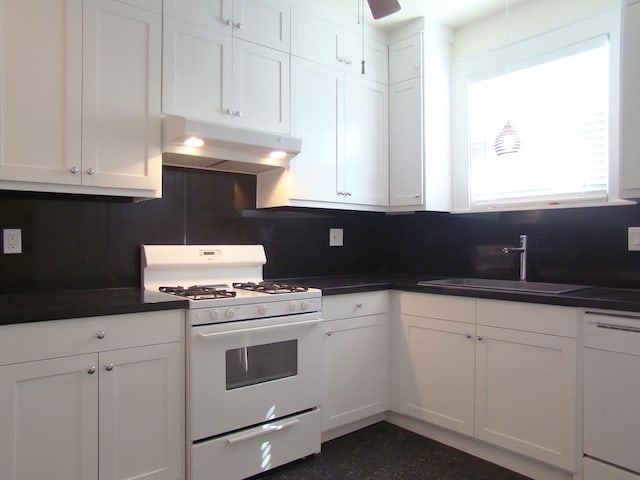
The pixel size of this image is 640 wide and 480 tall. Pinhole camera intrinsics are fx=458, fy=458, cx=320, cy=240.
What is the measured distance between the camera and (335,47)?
2801 millimetres

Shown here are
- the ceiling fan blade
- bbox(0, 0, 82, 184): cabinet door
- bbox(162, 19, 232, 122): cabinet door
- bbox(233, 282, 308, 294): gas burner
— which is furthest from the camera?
bbox(233, 282, 308, 294): gas burner

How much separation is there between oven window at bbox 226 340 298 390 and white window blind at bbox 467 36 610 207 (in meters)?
1.58

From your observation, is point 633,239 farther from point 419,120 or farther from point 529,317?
point 419,120

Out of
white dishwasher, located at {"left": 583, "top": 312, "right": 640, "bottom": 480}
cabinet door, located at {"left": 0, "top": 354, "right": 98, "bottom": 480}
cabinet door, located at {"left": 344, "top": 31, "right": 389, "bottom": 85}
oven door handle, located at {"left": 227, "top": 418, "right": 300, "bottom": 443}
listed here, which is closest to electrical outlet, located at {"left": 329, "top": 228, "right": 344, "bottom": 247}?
cabinet door, located at {"left": 344, "top": 31, "right": 389, "bottom": 85}

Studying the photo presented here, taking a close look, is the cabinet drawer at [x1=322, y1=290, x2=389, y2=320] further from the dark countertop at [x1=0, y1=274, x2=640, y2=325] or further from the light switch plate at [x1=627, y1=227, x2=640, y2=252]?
the light switch plate at [x1=627, y1=227, x2=640, y2=252]

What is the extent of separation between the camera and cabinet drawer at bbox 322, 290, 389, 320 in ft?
8.07

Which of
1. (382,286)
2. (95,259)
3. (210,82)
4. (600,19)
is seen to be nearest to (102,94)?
(210,82)

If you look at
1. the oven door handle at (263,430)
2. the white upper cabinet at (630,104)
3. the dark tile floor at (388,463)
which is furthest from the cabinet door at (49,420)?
the white upper cabinet at (630,104)

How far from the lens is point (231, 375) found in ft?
6.79

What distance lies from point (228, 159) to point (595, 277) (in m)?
2.02

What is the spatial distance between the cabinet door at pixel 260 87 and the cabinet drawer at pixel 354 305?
99 cm

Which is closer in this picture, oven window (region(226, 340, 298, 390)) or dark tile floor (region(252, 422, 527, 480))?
oven window (region(226, 340, 298, 390))

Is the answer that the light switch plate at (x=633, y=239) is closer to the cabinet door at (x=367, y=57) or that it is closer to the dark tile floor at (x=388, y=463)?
the dark tile floor at (x=388, y=463)

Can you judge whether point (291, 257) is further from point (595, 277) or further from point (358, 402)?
point (595, 277)
